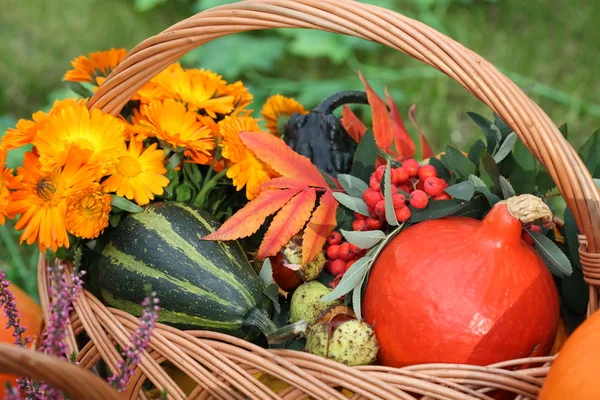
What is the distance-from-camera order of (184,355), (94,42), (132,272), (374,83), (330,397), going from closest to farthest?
(330,397), (184,355), (132,272), (374,83), (94,42)

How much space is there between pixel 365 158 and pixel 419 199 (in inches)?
6.8

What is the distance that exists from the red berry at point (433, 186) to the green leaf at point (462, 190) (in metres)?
0.03

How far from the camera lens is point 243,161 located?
4.14 ft

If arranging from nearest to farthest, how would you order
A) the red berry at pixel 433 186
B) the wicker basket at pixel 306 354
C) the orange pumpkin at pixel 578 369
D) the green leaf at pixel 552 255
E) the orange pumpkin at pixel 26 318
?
the orange pumpkin at pixel 578 369, the wicker basket at pixel 306 354, the green leaf at pixel 552 255, the red berry at pixel 433 186, the orange pumpkin at pixel 26 318

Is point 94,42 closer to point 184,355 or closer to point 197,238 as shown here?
point 197,238

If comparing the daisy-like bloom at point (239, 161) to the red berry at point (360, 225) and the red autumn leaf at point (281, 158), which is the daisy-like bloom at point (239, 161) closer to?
the red autumn leaf at point (281, 158)

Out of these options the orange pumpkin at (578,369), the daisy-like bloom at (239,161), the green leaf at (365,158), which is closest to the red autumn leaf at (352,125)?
the green leaf at (365,158)

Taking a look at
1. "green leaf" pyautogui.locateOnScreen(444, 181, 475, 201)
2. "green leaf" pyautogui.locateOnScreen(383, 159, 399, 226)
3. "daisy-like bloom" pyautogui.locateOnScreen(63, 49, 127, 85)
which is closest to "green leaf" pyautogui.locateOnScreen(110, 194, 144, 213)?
"daisy-like bloom" pyautogui.locateOnScreen(63, 49, 127, 85)

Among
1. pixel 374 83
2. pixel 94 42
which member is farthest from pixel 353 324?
pixel 94 42

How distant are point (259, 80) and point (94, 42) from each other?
807mm

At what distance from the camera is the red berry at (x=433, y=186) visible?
119cm

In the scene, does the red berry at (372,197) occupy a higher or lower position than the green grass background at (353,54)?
lower

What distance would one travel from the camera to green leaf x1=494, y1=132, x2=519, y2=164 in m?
1.22

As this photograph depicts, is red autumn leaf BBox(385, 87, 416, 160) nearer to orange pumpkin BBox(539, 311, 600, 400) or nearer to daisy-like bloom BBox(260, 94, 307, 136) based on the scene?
daisy-like bloom BBox(260, 94, 307, 136)
